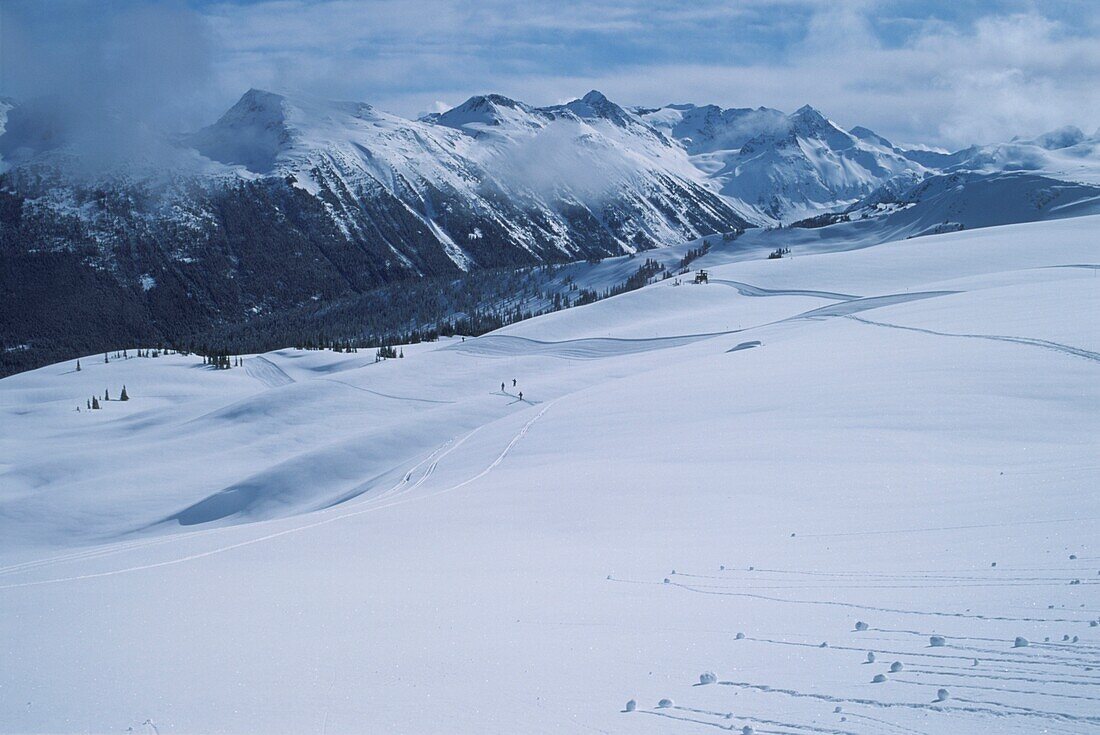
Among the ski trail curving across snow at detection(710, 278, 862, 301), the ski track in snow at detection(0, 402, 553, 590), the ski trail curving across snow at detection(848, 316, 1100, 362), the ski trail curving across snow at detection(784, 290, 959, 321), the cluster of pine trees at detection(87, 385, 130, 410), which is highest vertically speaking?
the ski trail curving across snow at detection(710, 278, 862, 301)

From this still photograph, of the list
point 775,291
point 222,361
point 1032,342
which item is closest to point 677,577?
point 1032,342

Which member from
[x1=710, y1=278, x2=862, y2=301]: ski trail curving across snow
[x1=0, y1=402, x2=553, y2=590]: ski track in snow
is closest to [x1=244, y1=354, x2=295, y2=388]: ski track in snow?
[x1=710, y1=278, x2=862, y2=301]: ski trail curving across snow

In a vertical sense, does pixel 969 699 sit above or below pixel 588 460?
above

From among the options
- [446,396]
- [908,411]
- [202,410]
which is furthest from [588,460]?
[202,410]

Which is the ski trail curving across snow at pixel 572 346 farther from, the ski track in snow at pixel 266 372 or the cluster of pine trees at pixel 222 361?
the cluster of pine trees at pixel 222 361

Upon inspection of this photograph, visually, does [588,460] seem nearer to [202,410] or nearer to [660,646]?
[660,646]

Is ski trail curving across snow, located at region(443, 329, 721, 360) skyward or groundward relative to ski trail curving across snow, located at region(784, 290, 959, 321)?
groundward

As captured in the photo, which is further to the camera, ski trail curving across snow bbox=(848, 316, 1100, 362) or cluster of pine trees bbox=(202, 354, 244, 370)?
cluster of pine trees bbox=(202, 354, 244, 370)

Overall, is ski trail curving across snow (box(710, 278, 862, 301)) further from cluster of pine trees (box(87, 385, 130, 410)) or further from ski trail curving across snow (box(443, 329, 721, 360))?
cluster of pine trees (box(87, 385, 130, 410))
